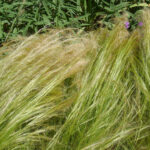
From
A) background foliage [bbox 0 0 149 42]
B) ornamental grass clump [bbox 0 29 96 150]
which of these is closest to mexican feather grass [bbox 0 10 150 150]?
ornamental grass clump [bbox 0 29 96 150]

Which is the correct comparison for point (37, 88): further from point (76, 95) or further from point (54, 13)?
point (54, 13)

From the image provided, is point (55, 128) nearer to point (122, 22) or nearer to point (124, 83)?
point (124, 83)

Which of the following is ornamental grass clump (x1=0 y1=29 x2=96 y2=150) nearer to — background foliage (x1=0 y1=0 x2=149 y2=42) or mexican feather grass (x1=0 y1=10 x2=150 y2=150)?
mexican feather grass (x1=0 y1=10 x2=150 y2=150)

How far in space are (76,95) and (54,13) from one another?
2.21ft

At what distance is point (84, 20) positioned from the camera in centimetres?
186

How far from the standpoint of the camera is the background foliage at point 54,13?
1723 mm

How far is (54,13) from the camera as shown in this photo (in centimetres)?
177

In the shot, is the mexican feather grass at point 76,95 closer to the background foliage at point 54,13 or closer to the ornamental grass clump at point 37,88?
the ornamental grass clump at point 37,88

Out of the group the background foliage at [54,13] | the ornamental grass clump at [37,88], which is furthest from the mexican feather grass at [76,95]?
the background foliage at [54,13]

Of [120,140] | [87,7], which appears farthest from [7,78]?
[87,7]

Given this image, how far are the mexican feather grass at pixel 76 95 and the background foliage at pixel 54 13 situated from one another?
199 mm

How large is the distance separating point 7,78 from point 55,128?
1.25 feet

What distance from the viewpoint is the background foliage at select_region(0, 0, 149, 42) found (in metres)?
1.72

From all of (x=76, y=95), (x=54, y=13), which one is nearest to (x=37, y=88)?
(x=76, y=95)
